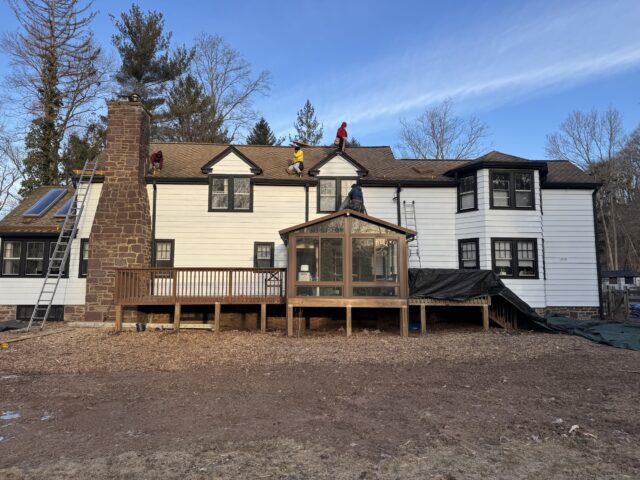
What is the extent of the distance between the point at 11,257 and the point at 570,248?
2026 cm

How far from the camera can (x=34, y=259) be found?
50.2 feet

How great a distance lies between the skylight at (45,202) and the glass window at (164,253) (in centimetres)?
490

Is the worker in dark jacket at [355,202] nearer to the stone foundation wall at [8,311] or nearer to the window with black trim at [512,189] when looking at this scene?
the window with black trim at [512,189]

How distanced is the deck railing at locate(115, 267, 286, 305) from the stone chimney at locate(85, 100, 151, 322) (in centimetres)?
111

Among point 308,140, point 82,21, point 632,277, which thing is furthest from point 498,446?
point 632,277

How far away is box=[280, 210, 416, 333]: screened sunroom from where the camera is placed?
11.8 m

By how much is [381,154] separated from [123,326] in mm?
12081

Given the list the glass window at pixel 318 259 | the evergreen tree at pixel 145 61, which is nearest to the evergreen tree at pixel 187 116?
the evergreen tree at pixel 145 61

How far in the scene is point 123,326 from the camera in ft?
44.0

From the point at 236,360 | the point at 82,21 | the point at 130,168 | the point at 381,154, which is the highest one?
the point at 82,21

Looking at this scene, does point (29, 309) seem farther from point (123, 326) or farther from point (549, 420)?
point (549, 420)

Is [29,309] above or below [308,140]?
below

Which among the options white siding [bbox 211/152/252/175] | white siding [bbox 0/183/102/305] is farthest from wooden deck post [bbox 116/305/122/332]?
white siding [bbox 211/152/252/175]

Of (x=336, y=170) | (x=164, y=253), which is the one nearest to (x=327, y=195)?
(x=336, y=170)
